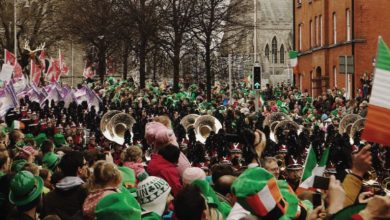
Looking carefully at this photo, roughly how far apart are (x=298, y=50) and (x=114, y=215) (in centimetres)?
5688

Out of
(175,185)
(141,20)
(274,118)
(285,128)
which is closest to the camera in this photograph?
(175,185)

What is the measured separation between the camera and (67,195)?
29.2 feet

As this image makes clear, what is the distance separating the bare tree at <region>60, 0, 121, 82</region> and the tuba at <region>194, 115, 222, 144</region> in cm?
2679

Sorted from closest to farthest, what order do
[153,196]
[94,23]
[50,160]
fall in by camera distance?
[153,196], [50,160], [94,23]

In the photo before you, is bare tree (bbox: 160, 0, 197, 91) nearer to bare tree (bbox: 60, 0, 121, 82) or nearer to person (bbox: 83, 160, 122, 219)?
bare tree (bbox: 60, 0, 121, 82)

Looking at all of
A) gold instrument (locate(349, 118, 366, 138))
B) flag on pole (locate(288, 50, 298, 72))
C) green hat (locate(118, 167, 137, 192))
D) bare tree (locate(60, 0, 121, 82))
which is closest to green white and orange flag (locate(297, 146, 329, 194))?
green hat (locate(118, 167, 137, 192))

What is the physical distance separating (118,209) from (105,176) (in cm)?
137

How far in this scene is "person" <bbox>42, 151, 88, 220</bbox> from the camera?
8711 millimetres

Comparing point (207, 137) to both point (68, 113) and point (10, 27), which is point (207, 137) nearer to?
point (68, 113)

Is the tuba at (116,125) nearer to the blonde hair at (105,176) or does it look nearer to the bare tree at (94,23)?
the blonde hair at (105,176)

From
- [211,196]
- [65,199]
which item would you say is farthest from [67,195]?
[211,196]

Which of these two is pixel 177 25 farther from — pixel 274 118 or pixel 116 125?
pixel 116 125

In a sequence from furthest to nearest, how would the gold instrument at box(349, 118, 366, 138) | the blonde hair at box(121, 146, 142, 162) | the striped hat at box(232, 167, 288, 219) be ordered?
the gold instrument at box(349, 118, 366, 138)
the blonde hair at box(121, 146, 142, 162)
the striped hat at box(232, 167, 288, 219)

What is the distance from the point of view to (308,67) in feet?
196
